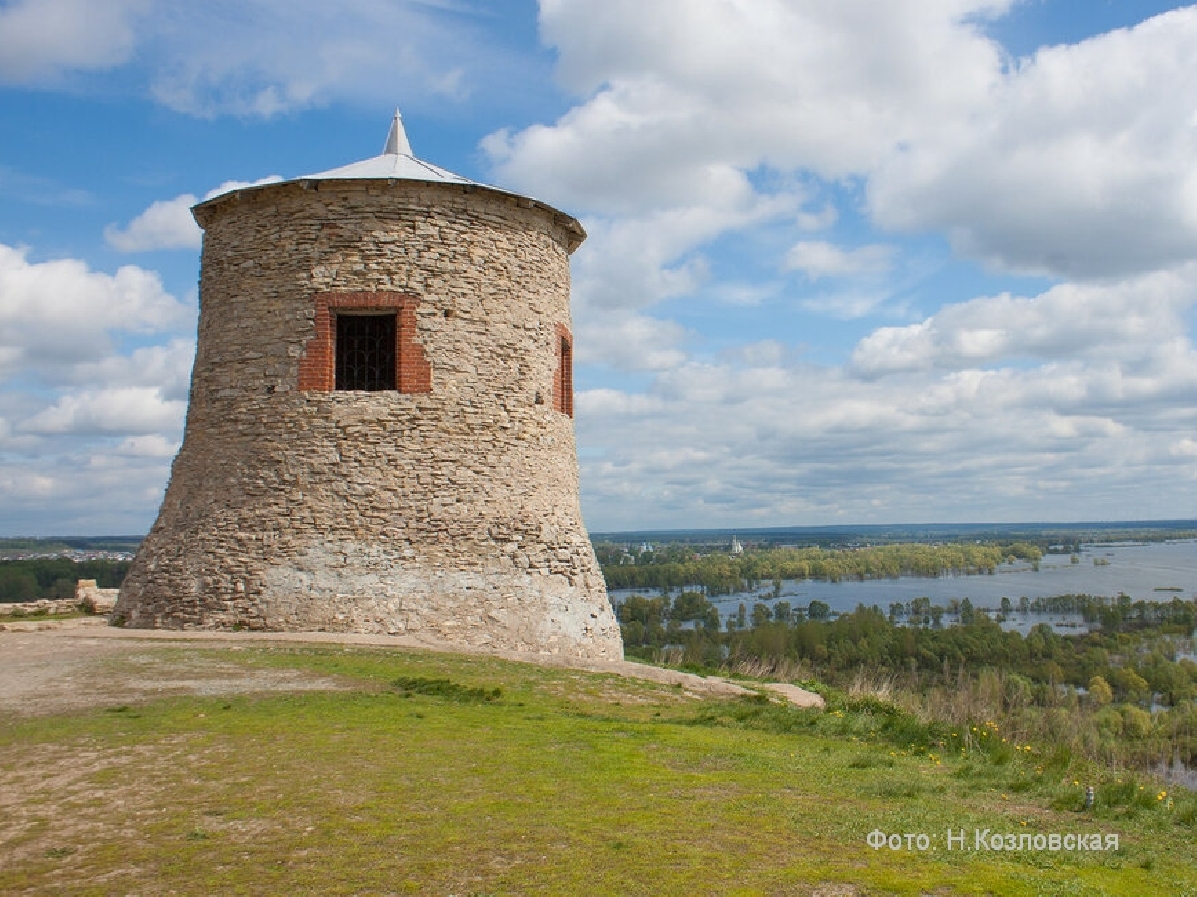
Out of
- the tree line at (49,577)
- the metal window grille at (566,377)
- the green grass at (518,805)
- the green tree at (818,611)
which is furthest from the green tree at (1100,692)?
the tree line at (49,577)

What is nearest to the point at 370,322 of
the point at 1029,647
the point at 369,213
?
the point at 369,213

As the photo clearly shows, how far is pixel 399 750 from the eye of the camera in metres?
6.53

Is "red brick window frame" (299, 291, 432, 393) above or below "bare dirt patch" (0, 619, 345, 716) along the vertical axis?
above

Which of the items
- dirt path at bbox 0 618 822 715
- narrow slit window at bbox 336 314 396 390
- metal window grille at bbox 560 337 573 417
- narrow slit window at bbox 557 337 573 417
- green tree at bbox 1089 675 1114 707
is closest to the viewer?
dirt path at bbox 0 618 822 715

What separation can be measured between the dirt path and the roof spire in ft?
28.5

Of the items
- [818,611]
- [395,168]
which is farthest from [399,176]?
[818,611]

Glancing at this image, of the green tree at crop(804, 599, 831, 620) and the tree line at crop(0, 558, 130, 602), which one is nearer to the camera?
the tree line at crop(0, 558, 130, 602)

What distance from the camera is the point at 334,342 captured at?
13344 mm

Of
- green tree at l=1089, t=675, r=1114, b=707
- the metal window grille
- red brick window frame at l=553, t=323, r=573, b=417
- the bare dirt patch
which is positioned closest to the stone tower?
red brick window frame at l=553, t=323, r=573, b=417

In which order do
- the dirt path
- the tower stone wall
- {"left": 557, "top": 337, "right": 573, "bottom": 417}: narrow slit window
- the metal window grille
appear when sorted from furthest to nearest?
the metal window grille
{"left": 557, "top": 337, "right": 573, "bottom": 417}: narrow slit window
the tower stone wall
the dirt path

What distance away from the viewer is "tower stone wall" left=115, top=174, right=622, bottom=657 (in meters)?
Answer: 12.6

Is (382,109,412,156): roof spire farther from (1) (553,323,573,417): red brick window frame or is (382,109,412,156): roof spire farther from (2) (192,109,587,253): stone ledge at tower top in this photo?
(1) (553,323,573,417): red brick window frame

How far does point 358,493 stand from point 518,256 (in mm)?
4345

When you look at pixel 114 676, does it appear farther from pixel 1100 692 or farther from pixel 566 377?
pixel 1100 692
